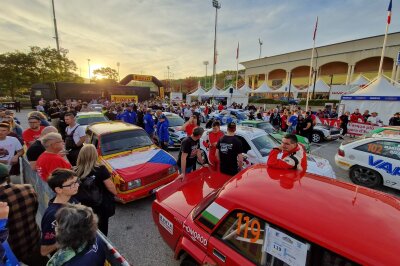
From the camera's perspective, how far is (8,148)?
4059 millimetres

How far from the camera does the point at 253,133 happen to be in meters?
5.82

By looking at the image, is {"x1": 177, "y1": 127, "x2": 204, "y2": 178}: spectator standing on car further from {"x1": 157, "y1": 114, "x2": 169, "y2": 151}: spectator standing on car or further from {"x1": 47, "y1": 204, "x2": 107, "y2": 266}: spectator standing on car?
{"x1": 157, "y1": 114, "x2": 169, "y2": 151}: spectator standing on car

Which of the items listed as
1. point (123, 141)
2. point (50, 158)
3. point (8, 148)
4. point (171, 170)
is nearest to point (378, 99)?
point (171, 170)

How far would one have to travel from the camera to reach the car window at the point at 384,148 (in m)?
5.09

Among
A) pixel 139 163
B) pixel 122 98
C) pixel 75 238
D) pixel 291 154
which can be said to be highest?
pixel 122 98

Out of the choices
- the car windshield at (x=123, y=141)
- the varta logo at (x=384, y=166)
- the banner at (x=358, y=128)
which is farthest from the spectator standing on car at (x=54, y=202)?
the banner at (x=358, y=128)

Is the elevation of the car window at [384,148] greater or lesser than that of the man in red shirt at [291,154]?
lesser

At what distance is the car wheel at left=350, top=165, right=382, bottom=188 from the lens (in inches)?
214

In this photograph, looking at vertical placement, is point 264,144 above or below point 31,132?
below

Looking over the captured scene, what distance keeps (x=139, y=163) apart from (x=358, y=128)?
13.2 metres

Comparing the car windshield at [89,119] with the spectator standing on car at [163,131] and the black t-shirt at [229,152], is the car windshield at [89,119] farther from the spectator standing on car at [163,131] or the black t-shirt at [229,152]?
the black t-shirt at [229,152]

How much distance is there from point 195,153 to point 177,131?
15.1 feet

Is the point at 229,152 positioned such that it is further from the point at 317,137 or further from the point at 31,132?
the point at 317,137

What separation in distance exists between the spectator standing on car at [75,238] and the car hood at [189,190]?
122 centimetres
